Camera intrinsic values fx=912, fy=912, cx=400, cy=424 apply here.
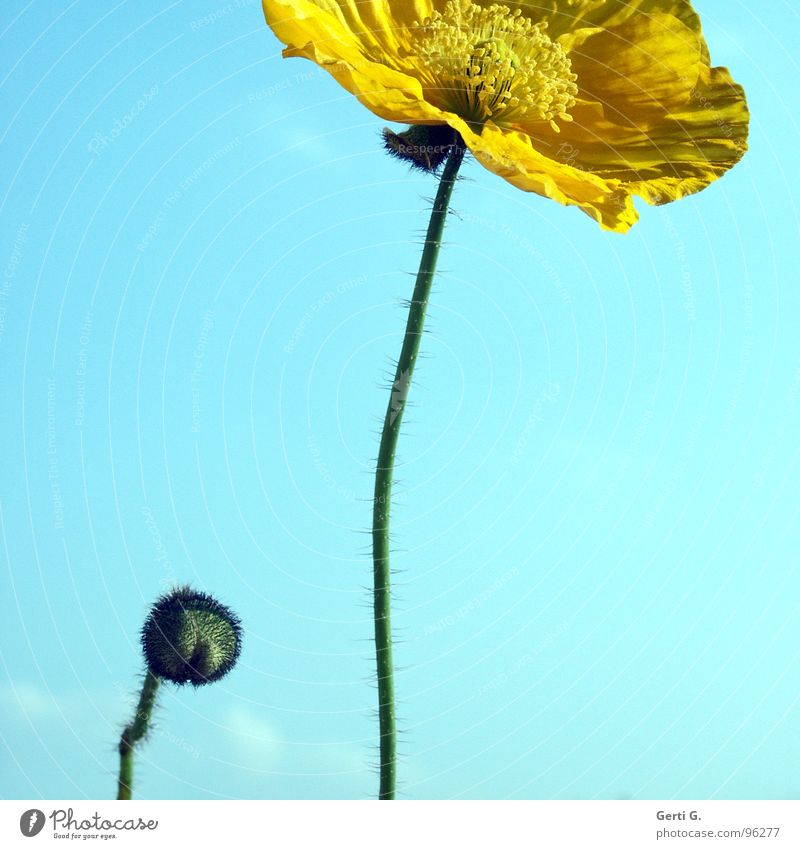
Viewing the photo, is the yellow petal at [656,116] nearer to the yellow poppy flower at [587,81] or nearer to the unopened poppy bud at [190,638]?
the yellow poppy flower at [587,81]

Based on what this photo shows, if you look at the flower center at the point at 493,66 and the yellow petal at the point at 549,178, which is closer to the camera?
the yellow petal at the point at 549,178

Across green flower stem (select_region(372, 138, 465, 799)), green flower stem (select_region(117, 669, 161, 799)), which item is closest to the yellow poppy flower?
green flower stem (select_region(372, 138, 465, 799))

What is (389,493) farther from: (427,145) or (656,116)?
(656,116)

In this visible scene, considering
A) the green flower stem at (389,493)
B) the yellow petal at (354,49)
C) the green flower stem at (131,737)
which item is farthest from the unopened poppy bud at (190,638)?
the yellow petal at (354,49)

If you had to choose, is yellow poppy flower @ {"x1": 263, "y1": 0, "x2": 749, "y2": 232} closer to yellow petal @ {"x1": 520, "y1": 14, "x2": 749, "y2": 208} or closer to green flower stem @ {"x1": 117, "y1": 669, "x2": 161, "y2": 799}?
yellow petal @ {"x1": 520, "y1": 14, "x2": 749, "y2": 208}
